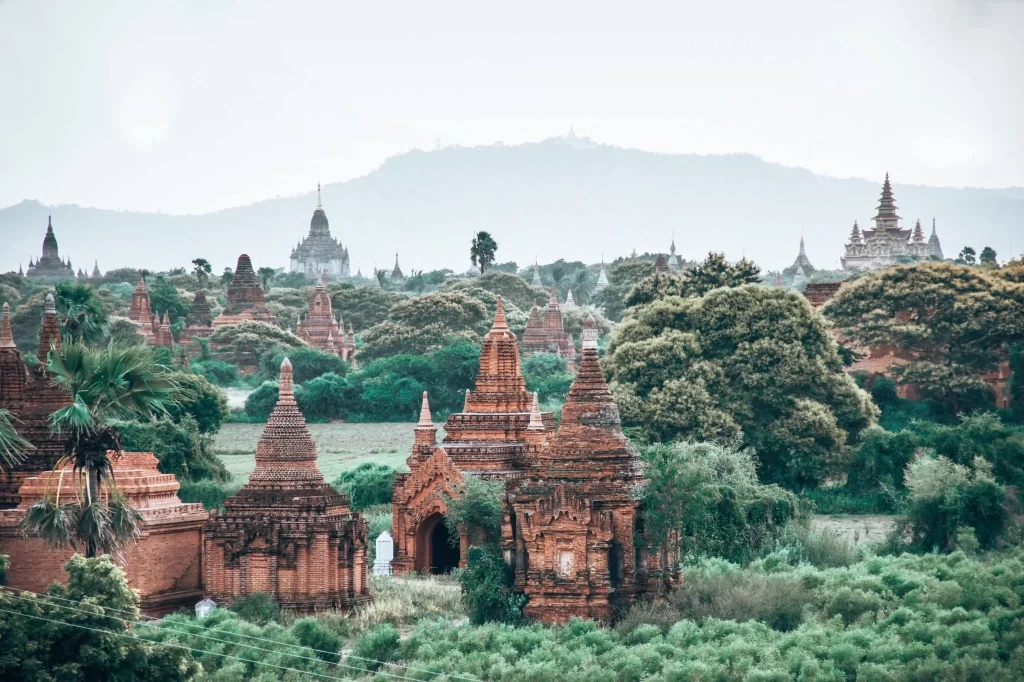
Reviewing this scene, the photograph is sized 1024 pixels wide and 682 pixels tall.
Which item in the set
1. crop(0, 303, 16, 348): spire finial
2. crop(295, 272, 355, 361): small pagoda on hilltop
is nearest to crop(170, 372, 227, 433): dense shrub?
crop(0, 303, 16, 348): spire finial

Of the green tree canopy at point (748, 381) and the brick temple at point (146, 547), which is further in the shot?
the green tree canopy at point (748, 381)

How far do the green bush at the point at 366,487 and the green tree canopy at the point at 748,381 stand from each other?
7.01 m

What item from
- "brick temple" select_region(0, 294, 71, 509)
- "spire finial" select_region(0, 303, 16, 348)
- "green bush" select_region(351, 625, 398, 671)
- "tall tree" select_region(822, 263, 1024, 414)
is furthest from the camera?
"tall tree" select_region(822, 263, 1024, 414)

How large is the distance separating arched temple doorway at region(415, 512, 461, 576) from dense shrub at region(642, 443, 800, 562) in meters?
5.08

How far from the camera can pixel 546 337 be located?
347 ft

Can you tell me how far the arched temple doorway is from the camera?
47.4 meters

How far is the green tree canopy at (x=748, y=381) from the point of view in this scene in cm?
5809

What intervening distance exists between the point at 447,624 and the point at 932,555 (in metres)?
11.1

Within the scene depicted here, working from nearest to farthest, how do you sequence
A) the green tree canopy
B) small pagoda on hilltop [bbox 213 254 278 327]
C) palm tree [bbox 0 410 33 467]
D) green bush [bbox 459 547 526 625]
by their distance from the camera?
palm tree [bbox 0 410 33 467] < green bush [bbox 459 547 526 625] < the green tree canopy < small pagoda on hilltop [bbox 213 254 278 327]

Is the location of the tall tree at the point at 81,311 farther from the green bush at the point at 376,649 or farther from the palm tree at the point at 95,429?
the green bush at the point at 376,649

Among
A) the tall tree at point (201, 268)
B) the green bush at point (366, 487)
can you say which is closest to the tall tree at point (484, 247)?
the tall tree at point (201, 268)

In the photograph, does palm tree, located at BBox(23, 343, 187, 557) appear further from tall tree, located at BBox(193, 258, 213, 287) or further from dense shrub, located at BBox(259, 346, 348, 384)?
tall tree, located at BBox(193, 258, 213, 287)

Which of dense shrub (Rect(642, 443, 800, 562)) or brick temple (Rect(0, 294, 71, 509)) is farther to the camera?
brick temple (Rect(0, 294, 71, 509))

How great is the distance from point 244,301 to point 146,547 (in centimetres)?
8404
